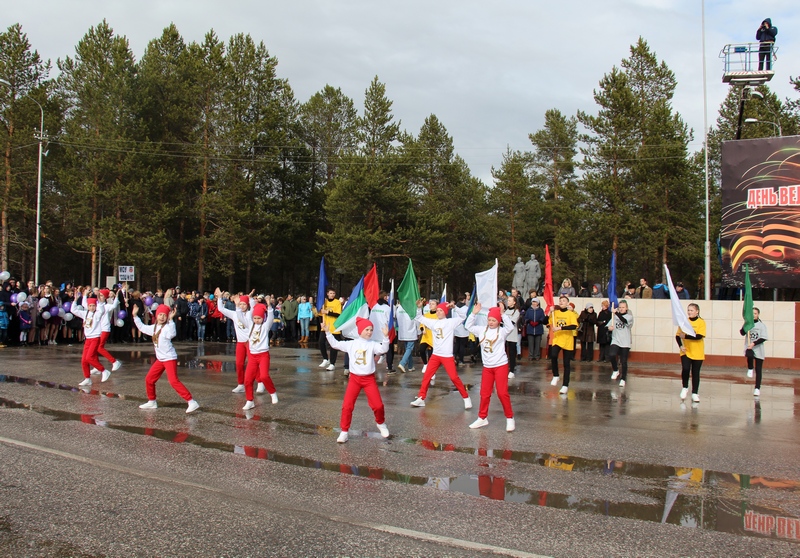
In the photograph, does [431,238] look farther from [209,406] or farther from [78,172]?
Answer: [209,406]

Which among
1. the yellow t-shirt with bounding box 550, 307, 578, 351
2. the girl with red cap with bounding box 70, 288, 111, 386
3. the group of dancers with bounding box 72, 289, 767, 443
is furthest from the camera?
the yellow t-shirt with bounding box 550, 307, 578, 351

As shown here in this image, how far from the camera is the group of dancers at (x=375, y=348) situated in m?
8.62

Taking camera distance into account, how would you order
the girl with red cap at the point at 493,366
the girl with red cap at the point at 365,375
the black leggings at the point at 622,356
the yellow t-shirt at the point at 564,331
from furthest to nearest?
the black leggings at the point at 622,356, the yellow t-shirt at the point at 564,331, the girl with red cap at the point at 493,366, the girl with red cap at the point at 365,375

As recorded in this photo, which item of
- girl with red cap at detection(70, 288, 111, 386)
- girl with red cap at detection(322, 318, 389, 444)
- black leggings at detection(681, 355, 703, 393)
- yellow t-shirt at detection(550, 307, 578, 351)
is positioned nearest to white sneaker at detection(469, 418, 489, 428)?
girl with red cap at detection(322, 318, 389, 444)

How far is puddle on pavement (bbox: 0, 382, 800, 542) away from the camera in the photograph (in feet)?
18.4

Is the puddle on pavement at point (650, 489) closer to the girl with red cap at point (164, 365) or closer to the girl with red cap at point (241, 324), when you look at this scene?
the girl with red cap at point (164, 365)

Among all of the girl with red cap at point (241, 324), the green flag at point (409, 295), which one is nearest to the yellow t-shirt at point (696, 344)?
the green flag at point (409, 295)

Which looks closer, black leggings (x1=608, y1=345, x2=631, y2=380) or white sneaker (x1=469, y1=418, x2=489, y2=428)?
white sneaker (x1=469, y1=418, x2=489, y2=428)

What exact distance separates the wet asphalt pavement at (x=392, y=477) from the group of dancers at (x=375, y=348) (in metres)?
0.40

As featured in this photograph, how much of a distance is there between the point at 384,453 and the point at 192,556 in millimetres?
3391

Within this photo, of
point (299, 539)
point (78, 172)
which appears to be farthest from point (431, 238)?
point (299, 539)

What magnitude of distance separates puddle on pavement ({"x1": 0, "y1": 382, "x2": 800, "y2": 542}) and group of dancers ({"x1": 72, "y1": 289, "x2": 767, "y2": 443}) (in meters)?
1.19

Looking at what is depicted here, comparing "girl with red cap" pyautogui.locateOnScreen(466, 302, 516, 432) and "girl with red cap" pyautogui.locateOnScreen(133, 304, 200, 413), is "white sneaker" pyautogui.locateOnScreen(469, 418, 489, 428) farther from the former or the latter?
"girl with red cap" pyautogui.locateOnScreen(133, 304, 200, 413)

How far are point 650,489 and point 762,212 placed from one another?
648 inches
